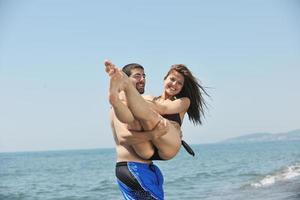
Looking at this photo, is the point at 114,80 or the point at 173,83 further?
the point at 173,83

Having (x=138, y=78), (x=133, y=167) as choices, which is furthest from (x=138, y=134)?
(x=138, y=78)

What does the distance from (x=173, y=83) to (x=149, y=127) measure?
54 centimetres

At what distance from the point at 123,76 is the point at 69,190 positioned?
18.0 metres

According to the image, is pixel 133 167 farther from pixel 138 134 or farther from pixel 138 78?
pixel 138 78

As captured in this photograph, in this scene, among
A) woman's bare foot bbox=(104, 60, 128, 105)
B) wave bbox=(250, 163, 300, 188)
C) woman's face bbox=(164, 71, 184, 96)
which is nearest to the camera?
woman's bare foot bbox=(104, 60, 128, 105)

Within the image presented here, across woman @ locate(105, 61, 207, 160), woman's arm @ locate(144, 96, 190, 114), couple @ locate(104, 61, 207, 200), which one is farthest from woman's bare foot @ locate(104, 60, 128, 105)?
woman's arm @ locate(144, 96, 190, 114)

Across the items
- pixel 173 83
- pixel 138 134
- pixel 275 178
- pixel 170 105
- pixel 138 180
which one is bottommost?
pixel 275 178

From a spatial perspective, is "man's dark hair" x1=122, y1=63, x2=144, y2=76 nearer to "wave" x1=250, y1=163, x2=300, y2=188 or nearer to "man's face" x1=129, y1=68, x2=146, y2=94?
"man's face" x1=129, y1=68, x2=146, y2=94

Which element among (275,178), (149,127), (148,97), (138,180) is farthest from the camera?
(275,178)

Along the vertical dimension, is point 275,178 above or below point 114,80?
below

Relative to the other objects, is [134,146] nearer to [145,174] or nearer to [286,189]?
[145,174]

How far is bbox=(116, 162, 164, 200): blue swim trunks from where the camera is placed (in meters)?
3.41

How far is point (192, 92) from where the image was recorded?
3.73 metres

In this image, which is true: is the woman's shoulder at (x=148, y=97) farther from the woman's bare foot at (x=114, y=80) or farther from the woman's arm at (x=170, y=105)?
the woman's bare foot at (x=114, y=80)
